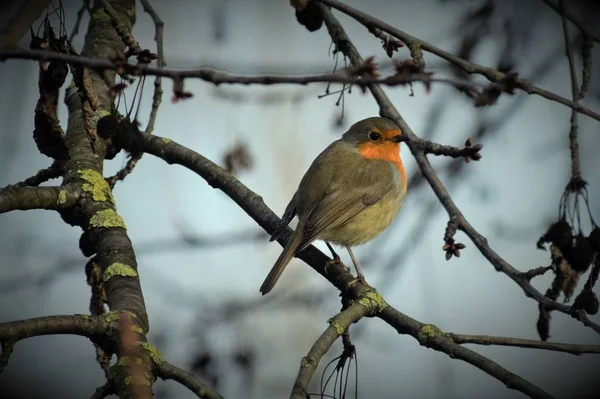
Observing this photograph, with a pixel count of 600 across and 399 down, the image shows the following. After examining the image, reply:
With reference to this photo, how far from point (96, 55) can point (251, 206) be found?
138cm

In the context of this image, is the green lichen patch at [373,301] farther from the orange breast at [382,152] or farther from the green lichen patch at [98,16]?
the green lichen patch at [98,16]

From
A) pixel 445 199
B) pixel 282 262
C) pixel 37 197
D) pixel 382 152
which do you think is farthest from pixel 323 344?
pixel 382 152

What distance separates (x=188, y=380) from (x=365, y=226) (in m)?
2.27

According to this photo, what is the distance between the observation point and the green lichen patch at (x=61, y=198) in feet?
10.4

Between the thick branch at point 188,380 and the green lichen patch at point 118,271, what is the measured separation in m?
0.59

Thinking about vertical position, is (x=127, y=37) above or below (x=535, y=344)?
above

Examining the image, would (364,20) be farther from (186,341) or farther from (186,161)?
(186,341)

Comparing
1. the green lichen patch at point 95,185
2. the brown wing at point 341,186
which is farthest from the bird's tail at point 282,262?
the green lichen patch at point 95,185

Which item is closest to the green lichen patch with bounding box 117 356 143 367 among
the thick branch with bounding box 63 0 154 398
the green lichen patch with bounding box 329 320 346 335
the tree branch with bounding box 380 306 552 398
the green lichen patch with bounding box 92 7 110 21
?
the thick branch with bounding box 63 0 154 398

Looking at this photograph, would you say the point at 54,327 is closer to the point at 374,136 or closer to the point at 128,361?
the point at 128,361

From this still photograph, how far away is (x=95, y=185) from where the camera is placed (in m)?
3.35

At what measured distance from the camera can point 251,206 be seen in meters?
3.61

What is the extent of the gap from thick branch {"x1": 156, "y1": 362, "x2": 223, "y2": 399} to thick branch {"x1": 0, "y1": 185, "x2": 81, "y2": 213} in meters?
0.93

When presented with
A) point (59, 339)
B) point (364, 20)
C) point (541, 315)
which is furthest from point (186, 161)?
point (59, 339)
